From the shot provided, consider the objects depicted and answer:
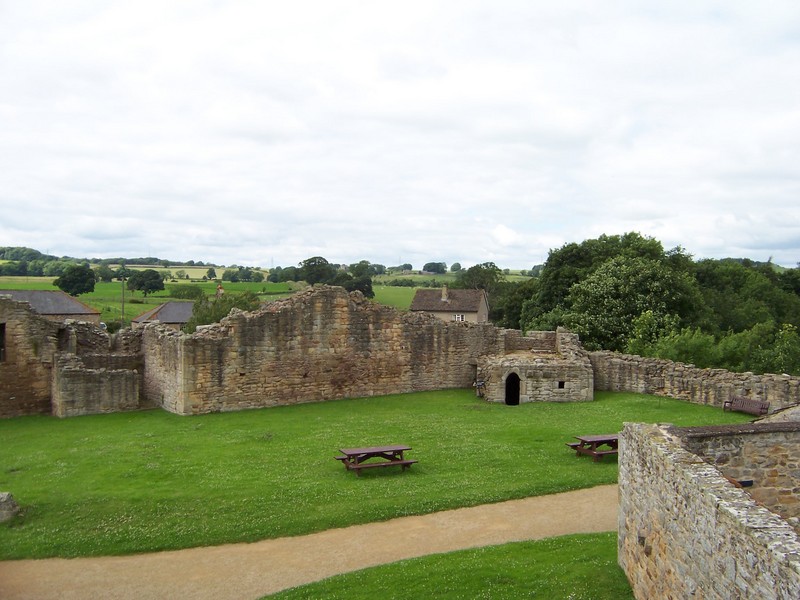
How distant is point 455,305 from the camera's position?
223 feet

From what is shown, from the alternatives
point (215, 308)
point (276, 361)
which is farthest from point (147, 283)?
point (276, 361)

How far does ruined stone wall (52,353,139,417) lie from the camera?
20.4 meters

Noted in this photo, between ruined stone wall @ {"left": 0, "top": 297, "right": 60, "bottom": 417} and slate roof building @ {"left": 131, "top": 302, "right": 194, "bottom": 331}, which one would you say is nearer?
ruined stone wall @ {"left": 0, "top": 297, "right": 60, "bottom": 417}

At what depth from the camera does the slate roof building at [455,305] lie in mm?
67000

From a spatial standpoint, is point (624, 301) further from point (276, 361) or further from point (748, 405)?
point (276, 361)

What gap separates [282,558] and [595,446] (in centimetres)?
790

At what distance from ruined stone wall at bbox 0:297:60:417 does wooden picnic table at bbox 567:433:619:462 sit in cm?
1562

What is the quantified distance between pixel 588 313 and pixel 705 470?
28217 millimetres

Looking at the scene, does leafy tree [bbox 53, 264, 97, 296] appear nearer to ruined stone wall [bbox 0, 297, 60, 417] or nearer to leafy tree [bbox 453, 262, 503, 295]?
leafy tree [bbox 453, 262, 503, 295]

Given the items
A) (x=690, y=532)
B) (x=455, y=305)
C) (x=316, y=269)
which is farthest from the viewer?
(x=316, y=269)

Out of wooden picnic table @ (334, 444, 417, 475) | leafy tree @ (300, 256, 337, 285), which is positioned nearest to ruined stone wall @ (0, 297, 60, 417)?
wooden picnic table @ (334, 444, 417, 475)

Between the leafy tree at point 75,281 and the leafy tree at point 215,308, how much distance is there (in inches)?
1587

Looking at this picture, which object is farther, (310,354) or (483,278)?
(483,278)

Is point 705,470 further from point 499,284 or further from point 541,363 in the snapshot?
point 499,284
